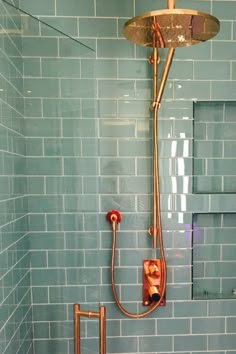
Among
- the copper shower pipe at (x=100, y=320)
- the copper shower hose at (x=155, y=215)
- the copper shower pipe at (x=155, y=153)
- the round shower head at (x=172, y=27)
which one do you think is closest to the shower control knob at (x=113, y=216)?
the copper shower hose at (x=155, y=215)

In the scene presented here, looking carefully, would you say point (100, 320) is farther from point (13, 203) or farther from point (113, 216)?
point (13, 203)

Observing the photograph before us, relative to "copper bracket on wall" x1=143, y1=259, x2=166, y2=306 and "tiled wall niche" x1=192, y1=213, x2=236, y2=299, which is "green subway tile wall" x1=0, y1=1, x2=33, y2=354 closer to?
"copper bracket on wall" x1=143, y1=259, x2=166, y2=306

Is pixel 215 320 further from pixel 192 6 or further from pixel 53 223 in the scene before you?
pixel 192 6

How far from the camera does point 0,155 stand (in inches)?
50.0

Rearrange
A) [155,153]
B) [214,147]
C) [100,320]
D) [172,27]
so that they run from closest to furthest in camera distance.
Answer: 1. [172,27]
2. [100,320]
3. [155,153]
4. [214,147]

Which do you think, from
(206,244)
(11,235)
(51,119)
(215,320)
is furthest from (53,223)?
(215,320)

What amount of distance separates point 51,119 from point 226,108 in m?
1.02

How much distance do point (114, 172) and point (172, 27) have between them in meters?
0.79

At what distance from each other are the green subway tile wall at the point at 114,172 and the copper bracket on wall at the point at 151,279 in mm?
43

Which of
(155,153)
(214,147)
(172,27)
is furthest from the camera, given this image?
(214,147)

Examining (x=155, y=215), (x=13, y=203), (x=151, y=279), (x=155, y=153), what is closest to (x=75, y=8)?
(x=155, y=153)

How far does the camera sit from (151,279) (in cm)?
163

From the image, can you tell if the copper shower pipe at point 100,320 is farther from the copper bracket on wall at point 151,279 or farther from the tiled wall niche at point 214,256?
the tiled wall niche at point 214,256

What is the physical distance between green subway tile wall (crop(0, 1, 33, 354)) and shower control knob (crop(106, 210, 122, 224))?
46cm
